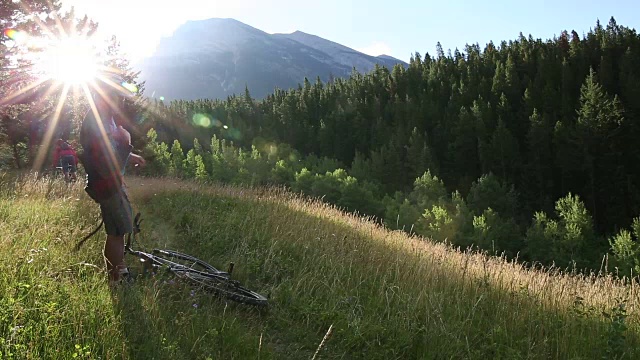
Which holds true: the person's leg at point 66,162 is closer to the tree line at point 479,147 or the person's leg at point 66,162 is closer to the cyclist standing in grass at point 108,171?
the tree line at point 479,147

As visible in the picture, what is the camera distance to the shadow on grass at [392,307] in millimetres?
4105

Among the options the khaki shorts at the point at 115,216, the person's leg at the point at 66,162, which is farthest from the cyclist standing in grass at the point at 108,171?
the person's leg at the point at 66,162

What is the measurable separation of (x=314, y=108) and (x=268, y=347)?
11282cm

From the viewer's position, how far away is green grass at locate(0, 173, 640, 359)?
3.04 m

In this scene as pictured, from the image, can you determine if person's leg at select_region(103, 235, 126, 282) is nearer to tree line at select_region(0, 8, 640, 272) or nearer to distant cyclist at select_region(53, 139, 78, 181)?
distant cyclist at select_region(53, 139, 78, 181)

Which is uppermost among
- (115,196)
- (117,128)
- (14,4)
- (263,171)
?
(14,4)

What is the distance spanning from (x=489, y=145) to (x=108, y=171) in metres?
74.8

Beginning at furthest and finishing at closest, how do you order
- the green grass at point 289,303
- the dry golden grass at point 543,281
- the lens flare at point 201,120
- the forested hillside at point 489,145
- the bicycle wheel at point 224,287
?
the lens flare at point 201,120 → the forested hillside at point 489,145 → the dry golden grass at point 543,281 → the bicycle wheel at point 224,287 → the green grass at point 289,303

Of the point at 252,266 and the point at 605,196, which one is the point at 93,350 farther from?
the point at 605,196

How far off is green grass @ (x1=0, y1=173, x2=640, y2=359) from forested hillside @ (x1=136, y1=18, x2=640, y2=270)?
23.7 m

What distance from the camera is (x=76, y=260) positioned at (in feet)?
14.0

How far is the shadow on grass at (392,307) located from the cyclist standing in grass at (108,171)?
5.84ft

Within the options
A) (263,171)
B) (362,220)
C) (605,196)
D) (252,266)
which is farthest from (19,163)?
(605,196)

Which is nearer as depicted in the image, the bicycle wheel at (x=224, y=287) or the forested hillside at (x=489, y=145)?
the bicycle wheel at (x=224, y=287)
